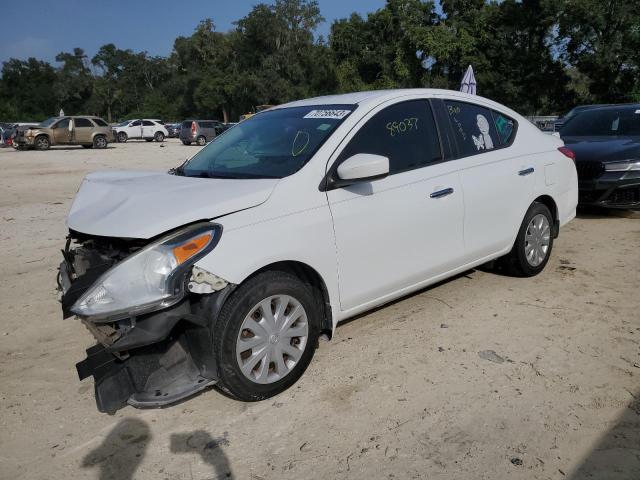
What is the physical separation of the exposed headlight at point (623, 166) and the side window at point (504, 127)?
122 inches

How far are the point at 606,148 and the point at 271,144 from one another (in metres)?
5.62

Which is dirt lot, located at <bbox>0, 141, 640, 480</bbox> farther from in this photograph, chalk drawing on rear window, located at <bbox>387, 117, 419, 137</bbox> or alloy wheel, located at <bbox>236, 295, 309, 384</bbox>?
chalk drawing on rear window, located at <bbox>387, 117, 419, 137</bbox>

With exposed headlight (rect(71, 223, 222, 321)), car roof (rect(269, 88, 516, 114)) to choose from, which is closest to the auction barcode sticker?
car roof (rect(269, 88, 516, 114))

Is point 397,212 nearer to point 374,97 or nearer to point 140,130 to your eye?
point 374,97

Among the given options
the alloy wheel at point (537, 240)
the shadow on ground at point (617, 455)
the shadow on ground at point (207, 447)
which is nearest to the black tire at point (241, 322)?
the shadow on ground at point (207, 447)

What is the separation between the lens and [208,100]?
207 feet

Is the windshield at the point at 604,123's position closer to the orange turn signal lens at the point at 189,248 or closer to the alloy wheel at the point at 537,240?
the alloy wheel at the point at 537,240

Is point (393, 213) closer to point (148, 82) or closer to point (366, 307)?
point (366, 307)

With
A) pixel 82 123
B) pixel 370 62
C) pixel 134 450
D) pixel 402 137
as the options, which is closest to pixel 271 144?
pixel 402 137

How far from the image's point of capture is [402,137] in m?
3.73

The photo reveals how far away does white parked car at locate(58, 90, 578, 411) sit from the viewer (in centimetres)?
267

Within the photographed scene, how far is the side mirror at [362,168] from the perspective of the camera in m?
3.09

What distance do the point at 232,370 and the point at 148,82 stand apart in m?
95.8

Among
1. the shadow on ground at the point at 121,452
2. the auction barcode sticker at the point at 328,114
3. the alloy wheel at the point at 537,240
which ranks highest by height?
the auction barcode sticker at the point at 328,114
